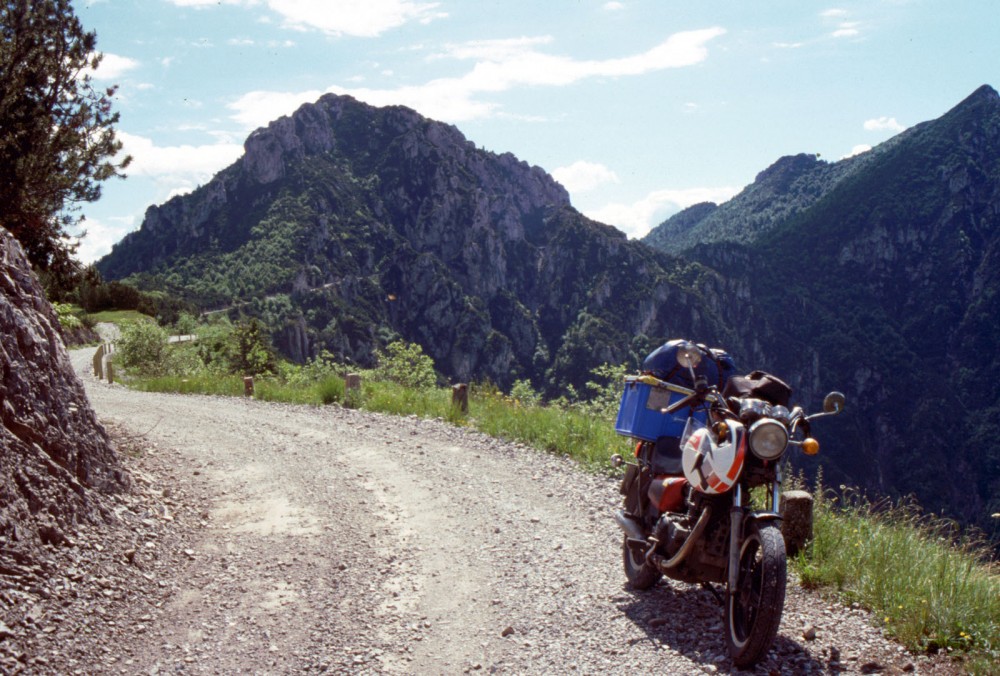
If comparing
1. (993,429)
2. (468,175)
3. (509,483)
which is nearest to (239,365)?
(509,483)

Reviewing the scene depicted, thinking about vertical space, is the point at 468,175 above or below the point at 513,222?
above

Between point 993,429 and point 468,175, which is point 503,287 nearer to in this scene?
point 468,175

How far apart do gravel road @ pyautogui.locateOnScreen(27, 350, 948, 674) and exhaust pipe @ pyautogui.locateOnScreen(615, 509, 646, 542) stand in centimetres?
45

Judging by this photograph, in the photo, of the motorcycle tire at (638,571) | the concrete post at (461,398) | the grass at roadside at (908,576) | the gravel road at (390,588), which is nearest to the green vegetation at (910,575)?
the grass at roadside at (908,576)

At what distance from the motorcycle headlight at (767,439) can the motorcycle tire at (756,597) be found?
0.41 meters

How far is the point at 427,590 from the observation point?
524 cm

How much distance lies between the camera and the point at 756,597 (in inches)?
152

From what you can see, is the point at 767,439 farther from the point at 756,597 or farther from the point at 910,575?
the point at 910,575

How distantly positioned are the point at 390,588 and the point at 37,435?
2941 mm

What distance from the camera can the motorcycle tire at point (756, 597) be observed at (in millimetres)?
3666

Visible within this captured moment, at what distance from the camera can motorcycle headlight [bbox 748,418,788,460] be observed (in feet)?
12.7

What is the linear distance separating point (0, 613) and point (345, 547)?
2637mm

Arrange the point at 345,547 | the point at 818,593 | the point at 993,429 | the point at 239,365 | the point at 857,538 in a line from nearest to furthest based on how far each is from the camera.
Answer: the point at 818,593 → the point at 857,538 → the point at 345,547 → the point at 239,365 → the point at 993,429

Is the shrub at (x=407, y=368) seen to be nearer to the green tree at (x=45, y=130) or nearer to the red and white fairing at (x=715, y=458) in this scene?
the green tree at (x=45, y=130)
